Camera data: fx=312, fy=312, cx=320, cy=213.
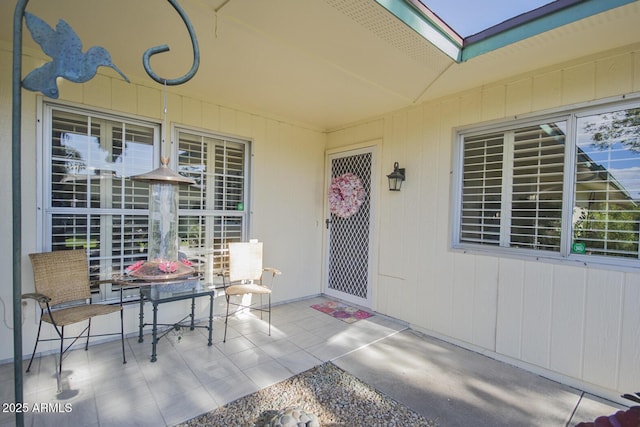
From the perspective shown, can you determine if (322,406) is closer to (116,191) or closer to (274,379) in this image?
(274,379)

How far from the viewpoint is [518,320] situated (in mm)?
2768

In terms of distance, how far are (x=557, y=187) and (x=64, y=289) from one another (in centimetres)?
428

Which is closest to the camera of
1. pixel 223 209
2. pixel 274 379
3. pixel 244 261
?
pixel 274 379

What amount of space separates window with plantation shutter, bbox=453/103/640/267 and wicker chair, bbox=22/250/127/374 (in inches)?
135

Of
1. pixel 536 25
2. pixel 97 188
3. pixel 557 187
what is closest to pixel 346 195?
Answer: pixel 557 187

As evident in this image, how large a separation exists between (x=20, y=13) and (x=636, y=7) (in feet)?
10.1

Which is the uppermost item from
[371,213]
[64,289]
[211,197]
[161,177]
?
[161,177]

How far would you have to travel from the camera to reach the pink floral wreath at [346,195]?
4.17 meters

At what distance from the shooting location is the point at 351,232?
4391 mm

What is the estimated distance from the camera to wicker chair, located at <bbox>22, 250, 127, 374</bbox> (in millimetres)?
2443

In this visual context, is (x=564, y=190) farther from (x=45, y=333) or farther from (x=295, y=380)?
(x=45, y=333)

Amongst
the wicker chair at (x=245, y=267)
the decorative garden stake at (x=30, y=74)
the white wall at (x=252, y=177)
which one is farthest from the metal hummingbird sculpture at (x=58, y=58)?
the wicker chair at (x=245, y=267)

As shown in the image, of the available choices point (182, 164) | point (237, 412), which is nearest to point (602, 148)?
point (237, 412)

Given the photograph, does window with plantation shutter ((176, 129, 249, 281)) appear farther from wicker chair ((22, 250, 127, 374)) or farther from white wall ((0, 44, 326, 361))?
wicker chair ((22, 250, 127, 374))
